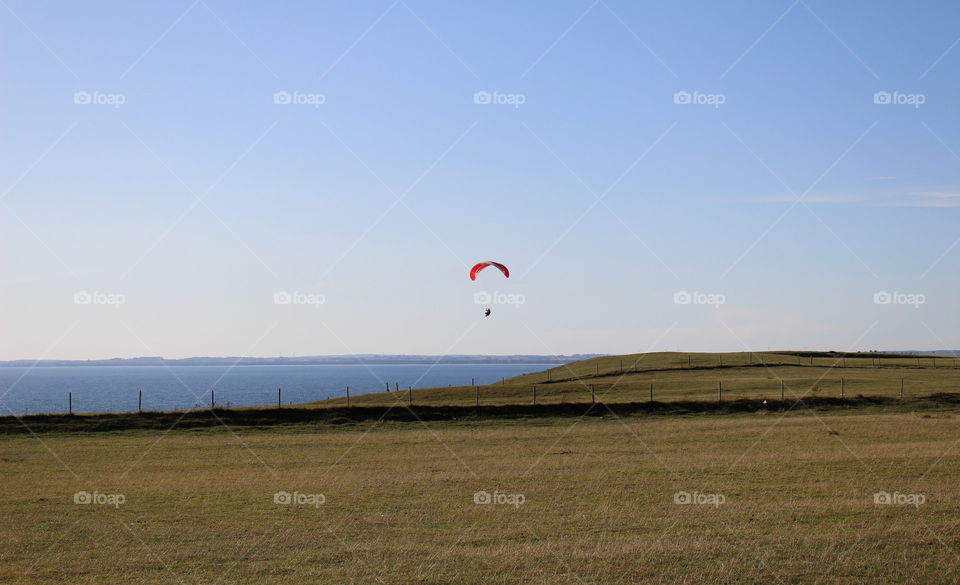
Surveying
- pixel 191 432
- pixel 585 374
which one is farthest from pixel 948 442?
pixel 585 374

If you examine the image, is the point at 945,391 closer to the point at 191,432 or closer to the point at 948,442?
the point at 948,442

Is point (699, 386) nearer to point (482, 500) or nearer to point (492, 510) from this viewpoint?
point (482, 500)

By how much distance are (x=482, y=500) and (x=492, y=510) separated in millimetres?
1401

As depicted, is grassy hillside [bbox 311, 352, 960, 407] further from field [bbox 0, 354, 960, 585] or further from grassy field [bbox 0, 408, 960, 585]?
grassy field [bbox 0, 408, 960, 585]

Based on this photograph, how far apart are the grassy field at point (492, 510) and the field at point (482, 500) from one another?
0.29 feet

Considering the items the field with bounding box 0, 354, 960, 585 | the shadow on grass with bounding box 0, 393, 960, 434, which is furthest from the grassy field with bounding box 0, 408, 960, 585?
the shadow on grass with bounding box 0, 393, 960, 434

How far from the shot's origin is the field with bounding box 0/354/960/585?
1535 centimetres

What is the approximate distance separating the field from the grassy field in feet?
0.29

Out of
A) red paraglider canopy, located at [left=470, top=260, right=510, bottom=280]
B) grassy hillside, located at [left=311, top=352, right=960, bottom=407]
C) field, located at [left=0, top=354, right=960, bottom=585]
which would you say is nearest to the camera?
field, located at [left=0, top=354, right=960, bottom=585]

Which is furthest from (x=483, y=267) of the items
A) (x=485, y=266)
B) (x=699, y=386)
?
(x=699, y=386)

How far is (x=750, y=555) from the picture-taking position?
1587cm

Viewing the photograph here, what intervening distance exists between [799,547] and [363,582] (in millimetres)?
8750

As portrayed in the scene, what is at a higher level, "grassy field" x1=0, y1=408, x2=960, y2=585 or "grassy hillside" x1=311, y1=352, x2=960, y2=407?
"grassy hillside" x1=311, y1=352, x2=960, y2=407

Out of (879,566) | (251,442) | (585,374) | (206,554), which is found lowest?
(879,566)
